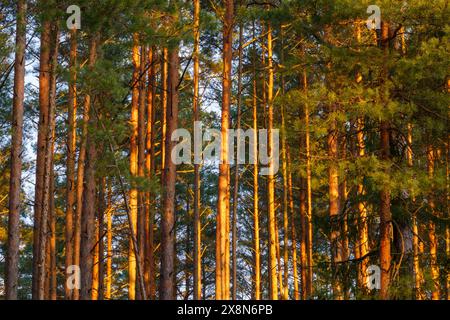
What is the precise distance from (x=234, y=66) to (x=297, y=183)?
18.3ft

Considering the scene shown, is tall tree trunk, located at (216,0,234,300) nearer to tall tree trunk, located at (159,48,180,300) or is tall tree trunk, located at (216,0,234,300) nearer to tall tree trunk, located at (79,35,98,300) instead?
tall tree trunk, located at (159,48,180,300)

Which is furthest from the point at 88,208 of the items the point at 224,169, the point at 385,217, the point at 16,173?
the point at 385,217

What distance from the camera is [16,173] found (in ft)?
44.0

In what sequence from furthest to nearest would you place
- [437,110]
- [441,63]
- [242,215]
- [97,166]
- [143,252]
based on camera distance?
1. [242,215]
2. [143,252]
3. [97,166]
4. [437,110]
5. [441,63]

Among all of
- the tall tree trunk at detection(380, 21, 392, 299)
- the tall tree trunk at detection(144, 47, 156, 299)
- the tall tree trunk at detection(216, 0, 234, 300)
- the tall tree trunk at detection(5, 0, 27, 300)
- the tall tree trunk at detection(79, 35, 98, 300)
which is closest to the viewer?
the tall tree trunk at detection(380, 21, 392, 299)

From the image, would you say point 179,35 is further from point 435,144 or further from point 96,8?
point 435,144

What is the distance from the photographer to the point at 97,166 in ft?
45.8

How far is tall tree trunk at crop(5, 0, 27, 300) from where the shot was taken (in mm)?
13000

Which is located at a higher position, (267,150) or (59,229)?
(267,150)

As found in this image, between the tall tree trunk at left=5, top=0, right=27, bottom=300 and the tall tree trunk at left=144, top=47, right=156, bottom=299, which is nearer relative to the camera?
the tall tree trunk at left=5, top=0, right=27, bottom=300

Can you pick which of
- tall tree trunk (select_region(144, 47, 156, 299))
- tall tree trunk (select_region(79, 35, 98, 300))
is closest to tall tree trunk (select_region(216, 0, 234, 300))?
tall tree trunk (select_region(79, 35, 98, 300))

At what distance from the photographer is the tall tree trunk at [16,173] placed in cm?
1300

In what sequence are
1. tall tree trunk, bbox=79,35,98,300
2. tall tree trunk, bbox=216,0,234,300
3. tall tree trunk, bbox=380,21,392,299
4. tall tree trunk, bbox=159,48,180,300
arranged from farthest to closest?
tall tree trunk, bbox=216,0,234,300
tall tree trunk, bbox=159,48,180,300
tall tree trunk, bbox=79,35,98,300
tall tree trunk, bbox=380,21,392,299
